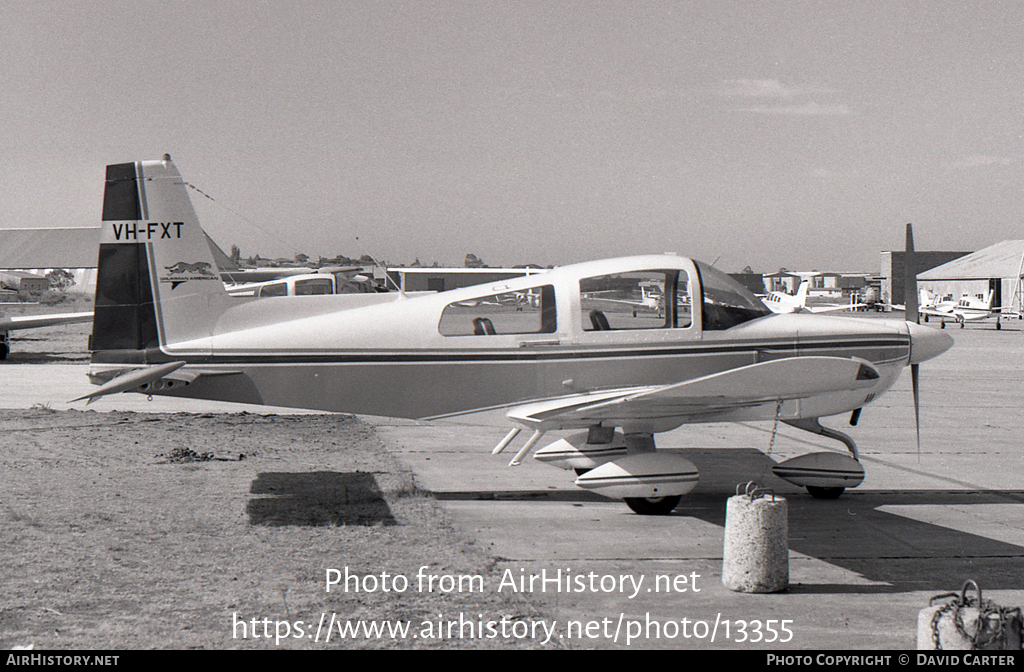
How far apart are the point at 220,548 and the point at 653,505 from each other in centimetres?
361

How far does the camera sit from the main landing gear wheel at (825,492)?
335 inches

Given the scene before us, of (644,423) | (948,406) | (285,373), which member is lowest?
(948,406)

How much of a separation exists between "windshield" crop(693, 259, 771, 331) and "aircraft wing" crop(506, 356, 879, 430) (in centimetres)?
79

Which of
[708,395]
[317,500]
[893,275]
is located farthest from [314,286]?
[893,275]

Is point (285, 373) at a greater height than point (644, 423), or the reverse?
point (285, 373)

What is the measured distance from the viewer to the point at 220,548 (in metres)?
6.37

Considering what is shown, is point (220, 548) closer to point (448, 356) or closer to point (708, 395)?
point (448, 356)

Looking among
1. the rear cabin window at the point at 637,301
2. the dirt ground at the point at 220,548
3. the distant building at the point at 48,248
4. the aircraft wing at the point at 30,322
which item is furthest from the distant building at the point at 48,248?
the rear cabin window at the point at 637,301

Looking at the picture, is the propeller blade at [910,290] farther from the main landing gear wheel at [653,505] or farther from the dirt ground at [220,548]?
the dirt ground at [220,548]

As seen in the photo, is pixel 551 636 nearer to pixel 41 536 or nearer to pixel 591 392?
pixel 591 392

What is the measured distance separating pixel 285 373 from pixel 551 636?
13.2ft

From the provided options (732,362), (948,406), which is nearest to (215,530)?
(732,362)

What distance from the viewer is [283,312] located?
811cm

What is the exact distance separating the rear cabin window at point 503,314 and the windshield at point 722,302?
1359mm
